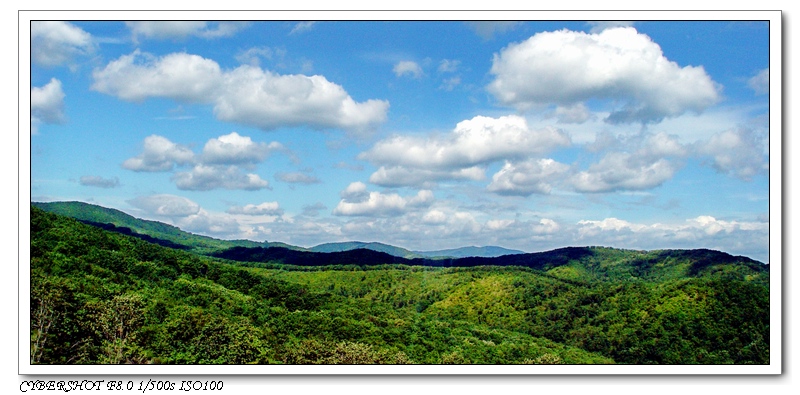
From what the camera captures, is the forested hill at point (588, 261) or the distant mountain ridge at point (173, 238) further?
the forested hill at point (588, 261)

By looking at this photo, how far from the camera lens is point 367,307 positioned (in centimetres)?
1989

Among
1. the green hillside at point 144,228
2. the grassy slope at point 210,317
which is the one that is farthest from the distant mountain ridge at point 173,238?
the grassy slope at point 210,317

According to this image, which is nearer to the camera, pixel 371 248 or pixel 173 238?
pixel 371 248

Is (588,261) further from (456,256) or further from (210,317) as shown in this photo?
(210,317)

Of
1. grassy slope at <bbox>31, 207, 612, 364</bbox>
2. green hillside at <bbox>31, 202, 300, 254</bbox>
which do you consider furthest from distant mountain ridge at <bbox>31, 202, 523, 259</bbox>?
grassy slope at <bbox>31, 207, 612, 364</bbox>

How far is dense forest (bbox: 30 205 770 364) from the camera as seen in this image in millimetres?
13789

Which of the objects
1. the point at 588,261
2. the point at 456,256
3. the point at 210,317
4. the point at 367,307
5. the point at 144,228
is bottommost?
the point at 367,307

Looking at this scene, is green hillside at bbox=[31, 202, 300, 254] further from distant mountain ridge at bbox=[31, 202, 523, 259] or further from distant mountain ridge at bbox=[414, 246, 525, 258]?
distant mountain ridge at bbox=[414, 246, 525, 258]

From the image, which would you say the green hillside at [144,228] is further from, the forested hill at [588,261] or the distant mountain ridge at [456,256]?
the forested hill at [588,261]

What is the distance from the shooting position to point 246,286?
811 inches

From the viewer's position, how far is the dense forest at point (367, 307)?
1379 cm

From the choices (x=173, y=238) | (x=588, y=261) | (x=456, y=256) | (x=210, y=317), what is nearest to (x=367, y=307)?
(x=456, y=256)
